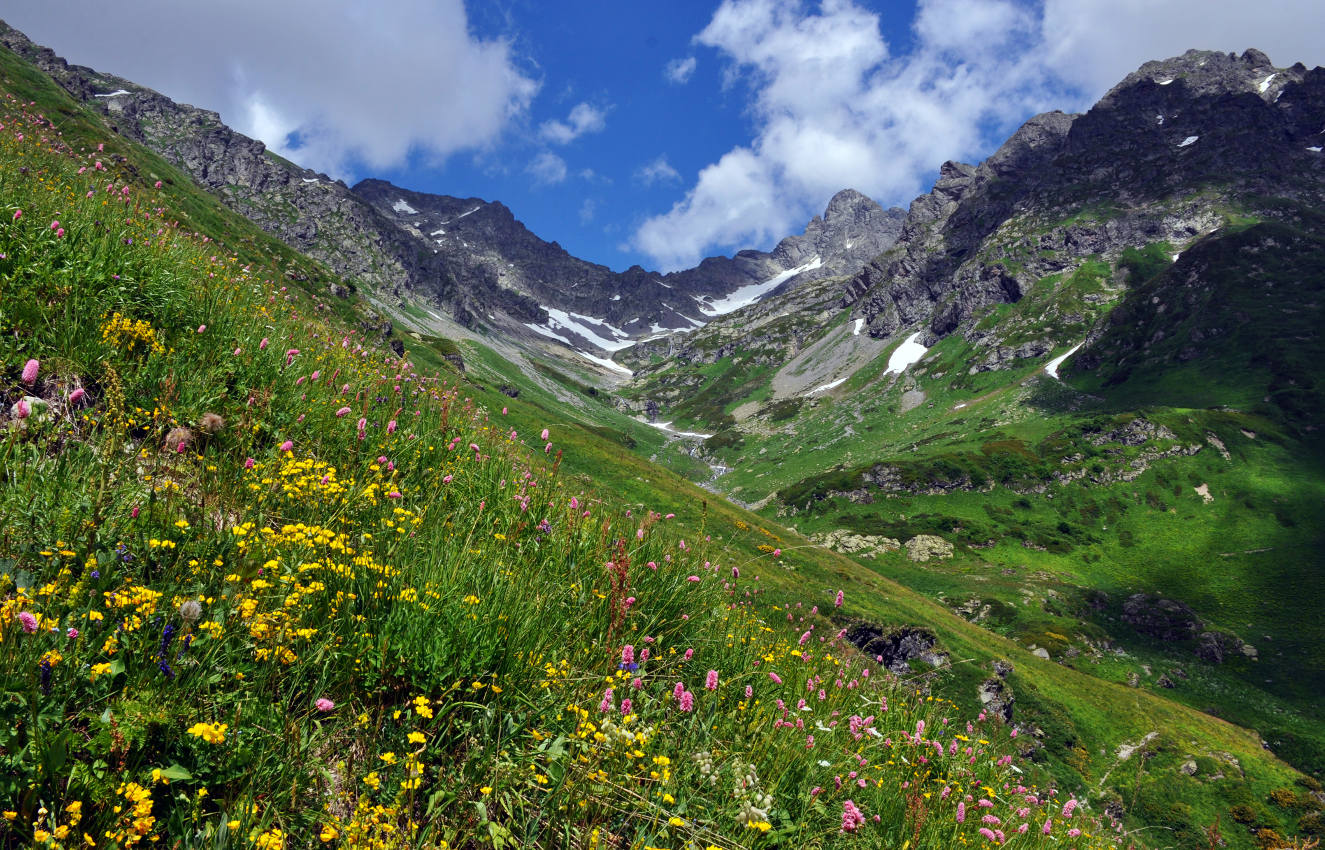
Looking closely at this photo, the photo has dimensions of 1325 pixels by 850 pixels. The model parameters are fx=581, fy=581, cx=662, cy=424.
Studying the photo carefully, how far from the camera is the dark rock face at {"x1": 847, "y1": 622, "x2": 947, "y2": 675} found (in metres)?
42.5

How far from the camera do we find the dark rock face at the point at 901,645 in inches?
1672

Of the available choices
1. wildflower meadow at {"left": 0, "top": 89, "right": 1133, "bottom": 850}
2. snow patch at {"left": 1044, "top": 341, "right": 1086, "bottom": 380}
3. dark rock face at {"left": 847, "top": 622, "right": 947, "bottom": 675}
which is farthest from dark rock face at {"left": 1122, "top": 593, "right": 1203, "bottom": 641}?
wildflower meadow at {"left": 0, "top": 89, "right": 1133, "bottom": 850}

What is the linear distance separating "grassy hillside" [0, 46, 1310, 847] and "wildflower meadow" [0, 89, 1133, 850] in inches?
1.0

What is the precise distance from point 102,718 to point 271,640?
915 mm

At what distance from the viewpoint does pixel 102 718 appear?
269 cm

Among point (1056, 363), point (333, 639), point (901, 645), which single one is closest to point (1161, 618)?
point (901, 645)

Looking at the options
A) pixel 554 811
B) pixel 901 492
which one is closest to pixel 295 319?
pixel 554 811

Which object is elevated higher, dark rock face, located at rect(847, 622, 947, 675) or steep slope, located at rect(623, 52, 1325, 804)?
steep slope, located at rect(623, 52, 1325, 804)

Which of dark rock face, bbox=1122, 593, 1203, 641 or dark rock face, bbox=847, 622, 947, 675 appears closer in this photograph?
dark rock face, bbox=847, 622, 947, 675

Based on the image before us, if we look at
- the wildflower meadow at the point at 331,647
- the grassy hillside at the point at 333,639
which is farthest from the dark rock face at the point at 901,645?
the wildflower meadow at the point at 331,647

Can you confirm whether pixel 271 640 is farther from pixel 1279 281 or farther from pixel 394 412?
pixel 1279 281

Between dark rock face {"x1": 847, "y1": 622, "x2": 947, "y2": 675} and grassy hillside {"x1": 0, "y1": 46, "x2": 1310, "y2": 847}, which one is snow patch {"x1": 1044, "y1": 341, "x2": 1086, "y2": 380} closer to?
dark rock face {"x1": 847, "y1": 622, "x2": 947, "y2": 675}

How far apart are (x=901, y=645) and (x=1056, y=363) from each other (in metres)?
182

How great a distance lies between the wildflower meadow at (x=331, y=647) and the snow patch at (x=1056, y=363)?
21073 centimetres
